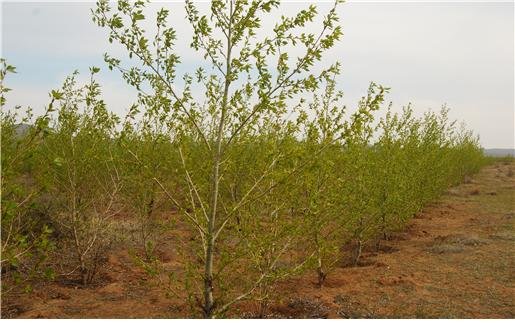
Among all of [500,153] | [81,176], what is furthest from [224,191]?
[500,153]

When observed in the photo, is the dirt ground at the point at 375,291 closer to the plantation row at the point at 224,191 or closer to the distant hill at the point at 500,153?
the plantation row at the point at 224,191

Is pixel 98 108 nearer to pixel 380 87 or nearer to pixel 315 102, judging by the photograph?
pixel 380 87

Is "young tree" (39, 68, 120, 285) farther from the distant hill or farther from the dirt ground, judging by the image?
the distant hill

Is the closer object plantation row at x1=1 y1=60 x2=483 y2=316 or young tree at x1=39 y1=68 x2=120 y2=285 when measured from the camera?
plantation row at x1=1 y1=60 x2=483 y2=316

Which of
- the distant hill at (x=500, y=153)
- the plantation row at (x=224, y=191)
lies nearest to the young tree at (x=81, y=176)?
the plantation row at (x=224, y=191)

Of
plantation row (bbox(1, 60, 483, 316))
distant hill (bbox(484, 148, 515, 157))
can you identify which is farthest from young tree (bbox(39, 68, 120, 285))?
distant hill (bbox(484, 148, 515, 157))

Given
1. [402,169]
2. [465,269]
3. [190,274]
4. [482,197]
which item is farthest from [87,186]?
[482,197]

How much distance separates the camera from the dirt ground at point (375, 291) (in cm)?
645

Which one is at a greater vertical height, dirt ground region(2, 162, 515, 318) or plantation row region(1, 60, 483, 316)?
plantation row region(1, 60, 483, 316)

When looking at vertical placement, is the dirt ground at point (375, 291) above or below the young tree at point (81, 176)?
below

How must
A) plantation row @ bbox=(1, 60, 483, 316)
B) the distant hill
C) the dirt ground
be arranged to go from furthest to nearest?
the distant hill → the dirt ground → plantation row @ bbox=(1, 60, 483, 316)

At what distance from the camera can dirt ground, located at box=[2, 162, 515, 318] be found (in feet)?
21.2

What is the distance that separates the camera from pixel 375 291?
7.44 metres

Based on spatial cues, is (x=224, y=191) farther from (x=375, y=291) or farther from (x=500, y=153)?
(x=500, y=153)
